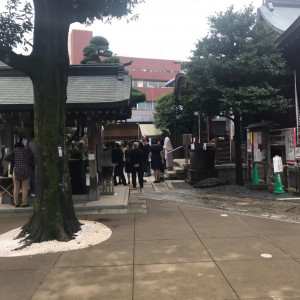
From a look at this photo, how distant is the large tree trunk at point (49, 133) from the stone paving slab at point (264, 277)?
114 inches

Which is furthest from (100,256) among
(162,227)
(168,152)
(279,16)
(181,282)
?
(279,16)

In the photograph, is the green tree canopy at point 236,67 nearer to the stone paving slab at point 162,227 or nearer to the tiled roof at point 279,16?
the tiled roof at point 279,16

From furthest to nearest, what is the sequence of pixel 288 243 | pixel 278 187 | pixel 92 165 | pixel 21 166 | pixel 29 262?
pixel 278 187 < pixel 92 165 < pixel 21 166 < pixel 288 243 < pixel 29 262

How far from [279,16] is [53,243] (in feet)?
46.3

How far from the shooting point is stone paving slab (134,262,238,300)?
11.3ft

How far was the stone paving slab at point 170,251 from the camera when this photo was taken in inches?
175

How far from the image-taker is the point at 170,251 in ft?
15.7

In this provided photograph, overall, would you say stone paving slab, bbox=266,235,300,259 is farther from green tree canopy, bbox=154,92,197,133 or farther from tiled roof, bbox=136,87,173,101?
tiled roof, bbox=136,87,173,101

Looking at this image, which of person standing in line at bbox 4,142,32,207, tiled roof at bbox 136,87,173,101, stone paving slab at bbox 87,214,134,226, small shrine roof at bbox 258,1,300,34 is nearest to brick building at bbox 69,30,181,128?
tiled roof at bbox 136,87,173,101

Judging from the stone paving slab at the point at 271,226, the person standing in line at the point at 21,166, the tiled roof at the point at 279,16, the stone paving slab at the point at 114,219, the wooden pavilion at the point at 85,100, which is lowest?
the stone paving slab at the point at 271,226

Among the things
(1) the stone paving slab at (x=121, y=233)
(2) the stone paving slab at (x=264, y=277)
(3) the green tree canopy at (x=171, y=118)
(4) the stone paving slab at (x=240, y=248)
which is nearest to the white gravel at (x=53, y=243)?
(1) the stone paving slab at (x=121, y=233)

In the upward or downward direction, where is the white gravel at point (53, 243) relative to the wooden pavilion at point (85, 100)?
downward

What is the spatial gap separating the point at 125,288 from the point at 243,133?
13.0m

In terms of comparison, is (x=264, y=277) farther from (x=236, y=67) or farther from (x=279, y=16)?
(x=279, y=16)
